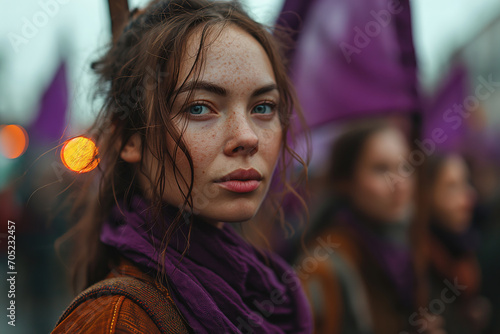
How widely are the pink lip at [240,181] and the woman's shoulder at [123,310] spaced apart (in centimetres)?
31

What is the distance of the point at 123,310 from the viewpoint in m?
0.88

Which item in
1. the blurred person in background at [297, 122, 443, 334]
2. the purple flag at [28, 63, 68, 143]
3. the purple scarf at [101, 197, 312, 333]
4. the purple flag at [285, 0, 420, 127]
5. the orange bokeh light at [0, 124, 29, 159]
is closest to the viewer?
the purple scarf at [101, 197, 312, 333]

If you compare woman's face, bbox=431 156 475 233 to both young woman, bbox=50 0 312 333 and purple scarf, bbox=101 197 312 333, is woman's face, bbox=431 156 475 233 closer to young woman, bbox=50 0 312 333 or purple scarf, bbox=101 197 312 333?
purple scarf, bbox=101 197 312 333

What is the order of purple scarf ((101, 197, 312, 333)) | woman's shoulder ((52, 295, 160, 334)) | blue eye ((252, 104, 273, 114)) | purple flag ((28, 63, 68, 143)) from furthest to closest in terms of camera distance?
purple flag ((28, 63, 68, 143))
blue eye ((252, 104, 273, 114))
purple scarf ((101, 197, 312, 333))
woman's shoulder ((52, 295, 160, 334))

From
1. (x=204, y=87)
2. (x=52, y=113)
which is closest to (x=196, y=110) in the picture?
(x=204, y=87)

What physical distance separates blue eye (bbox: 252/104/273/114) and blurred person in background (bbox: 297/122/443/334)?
54.9 inches

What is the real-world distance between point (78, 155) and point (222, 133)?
1.64 ft

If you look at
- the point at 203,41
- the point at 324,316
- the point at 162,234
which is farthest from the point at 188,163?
the point at 324,316

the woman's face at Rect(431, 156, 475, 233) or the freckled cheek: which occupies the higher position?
the freckled cheek

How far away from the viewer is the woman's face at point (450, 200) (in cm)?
299

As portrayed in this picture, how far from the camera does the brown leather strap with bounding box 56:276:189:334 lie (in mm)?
924

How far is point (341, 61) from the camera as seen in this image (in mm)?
2238

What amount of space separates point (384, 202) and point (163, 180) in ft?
5.79

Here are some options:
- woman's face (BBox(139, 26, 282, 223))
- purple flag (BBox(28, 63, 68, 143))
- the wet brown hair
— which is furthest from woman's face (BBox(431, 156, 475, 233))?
purple flag (BBox(28, 63, 68, 143))
